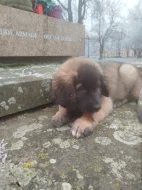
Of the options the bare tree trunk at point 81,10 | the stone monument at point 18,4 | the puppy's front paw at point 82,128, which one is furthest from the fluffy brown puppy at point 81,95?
the bare tree trunk at point 81,10

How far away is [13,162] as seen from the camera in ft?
5.06

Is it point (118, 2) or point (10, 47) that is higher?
point (118, 2)

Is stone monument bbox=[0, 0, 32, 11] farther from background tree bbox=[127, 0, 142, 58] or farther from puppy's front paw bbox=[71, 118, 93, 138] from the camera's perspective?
background tree bbox=[127, 0, 142, 58]

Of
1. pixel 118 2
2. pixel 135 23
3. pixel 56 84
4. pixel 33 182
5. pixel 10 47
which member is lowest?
pixel 33 182

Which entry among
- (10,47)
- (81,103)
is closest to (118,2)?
(10,47)

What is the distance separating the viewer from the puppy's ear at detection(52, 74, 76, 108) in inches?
87.3

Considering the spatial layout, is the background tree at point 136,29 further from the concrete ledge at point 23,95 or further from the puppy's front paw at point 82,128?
the puppy's front paw at point 82,128

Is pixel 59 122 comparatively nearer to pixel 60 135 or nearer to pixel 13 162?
pixel 60 135

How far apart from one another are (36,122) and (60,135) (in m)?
0.40

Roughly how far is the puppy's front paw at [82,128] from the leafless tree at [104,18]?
1245 cm

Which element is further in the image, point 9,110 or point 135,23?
point 135,23

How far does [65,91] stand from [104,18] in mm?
13994

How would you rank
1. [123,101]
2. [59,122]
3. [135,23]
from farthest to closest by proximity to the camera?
1. [135,23]
2. [123,101]
3. [59,122]

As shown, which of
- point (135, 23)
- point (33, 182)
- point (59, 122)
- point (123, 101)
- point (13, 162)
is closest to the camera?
point (33, 182)
